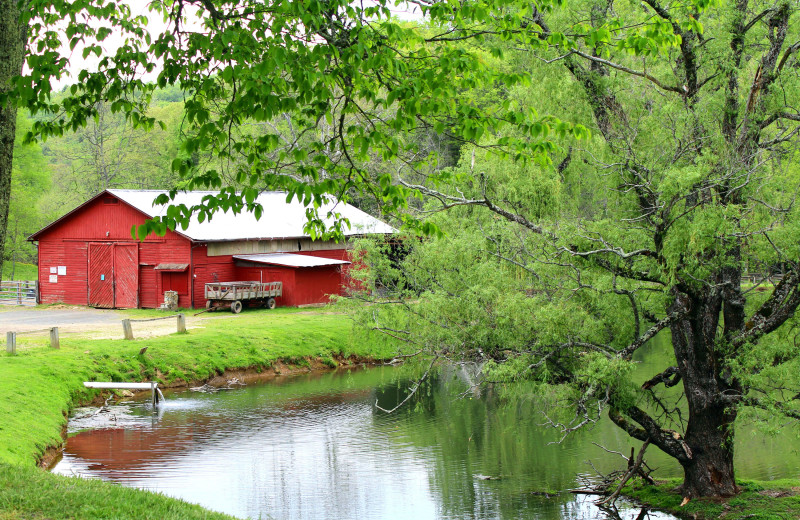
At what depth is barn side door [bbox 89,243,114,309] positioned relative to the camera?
33688 mm

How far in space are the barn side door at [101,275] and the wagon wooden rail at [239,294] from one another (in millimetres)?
4848

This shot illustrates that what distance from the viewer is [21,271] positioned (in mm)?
54344

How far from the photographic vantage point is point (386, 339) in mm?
15914

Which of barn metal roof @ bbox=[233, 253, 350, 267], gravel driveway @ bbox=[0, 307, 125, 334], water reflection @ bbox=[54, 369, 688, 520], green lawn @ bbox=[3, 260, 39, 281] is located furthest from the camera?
green lawn @ bbox=[3, 260, 39, 281]

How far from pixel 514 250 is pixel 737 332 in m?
4.06

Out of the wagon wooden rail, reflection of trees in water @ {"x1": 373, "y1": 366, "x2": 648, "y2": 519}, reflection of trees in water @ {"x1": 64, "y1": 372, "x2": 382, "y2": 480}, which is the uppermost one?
the wagon wooden rail

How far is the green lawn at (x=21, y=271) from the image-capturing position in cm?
5138

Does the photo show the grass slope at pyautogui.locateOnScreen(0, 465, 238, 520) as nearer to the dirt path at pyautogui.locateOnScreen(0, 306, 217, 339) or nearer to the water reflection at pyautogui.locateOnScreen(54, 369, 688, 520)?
the water reflection at pyautogui.locateOnScreen(54, 369, 688, 520)

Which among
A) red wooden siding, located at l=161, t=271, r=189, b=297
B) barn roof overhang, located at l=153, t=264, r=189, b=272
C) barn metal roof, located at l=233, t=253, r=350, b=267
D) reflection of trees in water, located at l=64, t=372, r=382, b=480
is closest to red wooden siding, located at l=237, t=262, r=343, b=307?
barn metal roof, located at l=233, t=253, r=350, b=267

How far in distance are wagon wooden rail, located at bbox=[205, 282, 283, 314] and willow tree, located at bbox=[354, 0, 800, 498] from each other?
20362 mm

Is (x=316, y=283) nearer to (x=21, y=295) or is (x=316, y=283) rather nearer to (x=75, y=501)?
(x=21, y=295)

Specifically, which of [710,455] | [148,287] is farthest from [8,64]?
[148,287]

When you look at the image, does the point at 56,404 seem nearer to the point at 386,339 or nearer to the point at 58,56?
the point at 386,339

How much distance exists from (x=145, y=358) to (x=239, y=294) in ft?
32.6
